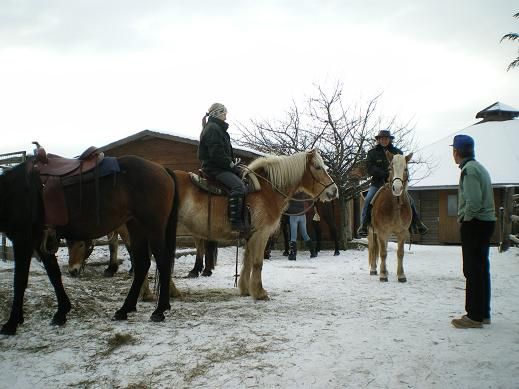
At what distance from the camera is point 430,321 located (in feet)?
15.3

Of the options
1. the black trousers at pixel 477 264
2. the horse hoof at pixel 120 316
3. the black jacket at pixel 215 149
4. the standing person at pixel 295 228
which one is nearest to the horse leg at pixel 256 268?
the black jacket at pixel 215 149

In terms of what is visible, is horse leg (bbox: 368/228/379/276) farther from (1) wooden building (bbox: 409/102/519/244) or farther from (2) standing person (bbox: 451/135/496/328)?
(1) wooden building (bbox: 409/102/519/244)

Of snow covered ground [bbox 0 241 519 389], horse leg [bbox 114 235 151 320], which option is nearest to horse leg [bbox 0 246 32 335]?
snow covered ground [bbox 0 241 519 389]

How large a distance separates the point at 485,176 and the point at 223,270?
6.31 m

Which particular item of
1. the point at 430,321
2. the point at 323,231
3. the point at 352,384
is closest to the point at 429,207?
the point at 323,231

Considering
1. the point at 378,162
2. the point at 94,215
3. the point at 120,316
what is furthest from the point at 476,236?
the point at 378,162

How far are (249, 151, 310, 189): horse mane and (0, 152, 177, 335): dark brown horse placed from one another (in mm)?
1883

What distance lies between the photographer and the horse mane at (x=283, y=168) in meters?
6.46

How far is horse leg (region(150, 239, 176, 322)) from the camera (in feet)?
15.7

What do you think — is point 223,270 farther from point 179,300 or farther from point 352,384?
point 352,384

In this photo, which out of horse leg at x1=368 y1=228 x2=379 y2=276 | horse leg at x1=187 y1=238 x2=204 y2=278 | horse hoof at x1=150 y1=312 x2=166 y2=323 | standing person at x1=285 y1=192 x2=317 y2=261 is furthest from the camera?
standing person at x1=285 y1=192 x2=317 y2=261

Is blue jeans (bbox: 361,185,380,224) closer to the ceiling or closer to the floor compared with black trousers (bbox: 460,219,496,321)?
closer to the ceiling

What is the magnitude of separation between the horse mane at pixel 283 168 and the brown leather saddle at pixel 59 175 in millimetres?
2474

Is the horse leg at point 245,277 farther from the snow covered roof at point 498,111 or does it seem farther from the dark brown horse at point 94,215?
the snow covered roof at point 498,111
